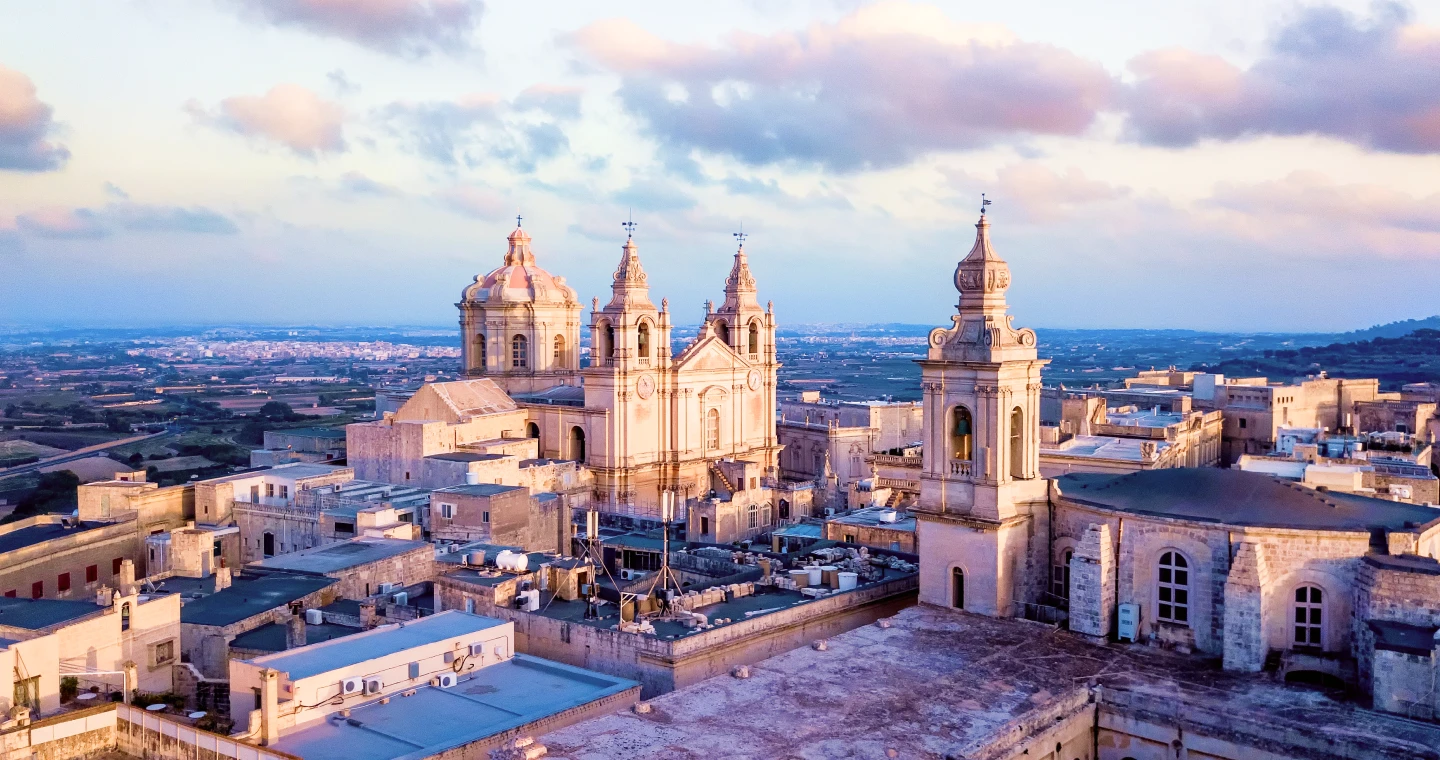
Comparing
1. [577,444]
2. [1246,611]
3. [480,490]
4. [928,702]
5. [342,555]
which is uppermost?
[480,490]

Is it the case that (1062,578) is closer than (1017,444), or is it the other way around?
(1062,578)

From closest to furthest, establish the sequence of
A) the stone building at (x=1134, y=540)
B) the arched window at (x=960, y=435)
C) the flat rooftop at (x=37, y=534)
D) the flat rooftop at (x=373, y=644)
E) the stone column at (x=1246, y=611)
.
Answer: the flat rooftop at (x=373, y=644) → the stone column at (x=1246, y=611) → the stone building at (x=1134, y=540) → the arched window at (x=960, y=435) → the flat rooftop at (x=37, y=534)

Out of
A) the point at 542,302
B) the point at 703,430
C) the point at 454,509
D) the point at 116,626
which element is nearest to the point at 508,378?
the point at 542,302

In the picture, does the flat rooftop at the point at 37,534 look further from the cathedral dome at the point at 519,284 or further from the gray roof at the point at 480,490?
the cathedral dome at the point at 519,284

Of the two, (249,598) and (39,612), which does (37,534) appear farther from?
(39,612)

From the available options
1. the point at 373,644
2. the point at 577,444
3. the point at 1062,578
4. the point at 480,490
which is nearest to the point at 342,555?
the point at 480,490

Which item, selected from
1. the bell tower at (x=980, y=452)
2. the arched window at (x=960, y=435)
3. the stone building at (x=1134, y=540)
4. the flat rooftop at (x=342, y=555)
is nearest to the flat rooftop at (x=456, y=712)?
the bell tower at (x=980, y=452)
